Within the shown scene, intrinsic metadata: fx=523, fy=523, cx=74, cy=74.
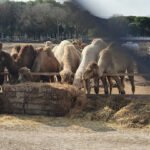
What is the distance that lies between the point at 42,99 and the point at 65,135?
2585 mm

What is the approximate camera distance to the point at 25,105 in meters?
12.8

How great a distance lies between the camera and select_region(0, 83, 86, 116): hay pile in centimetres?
1259

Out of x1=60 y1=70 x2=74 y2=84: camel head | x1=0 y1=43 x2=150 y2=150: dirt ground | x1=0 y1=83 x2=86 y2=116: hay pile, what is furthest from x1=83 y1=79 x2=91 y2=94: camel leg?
x1=0 y1=43 x2=150 y2=150: dirt ground

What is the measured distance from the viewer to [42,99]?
12641mm

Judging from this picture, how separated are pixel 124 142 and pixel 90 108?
11.3 ft

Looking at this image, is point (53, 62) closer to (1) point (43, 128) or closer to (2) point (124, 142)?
(1) point (43, 128)

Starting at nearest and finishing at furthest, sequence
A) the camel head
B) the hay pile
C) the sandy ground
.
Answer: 1. the sandy ground
2. the hay pile
3. the camel head

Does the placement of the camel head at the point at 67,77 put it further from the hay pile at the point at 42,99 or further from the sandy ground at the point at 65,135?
the sandy ground at the point at 65,135

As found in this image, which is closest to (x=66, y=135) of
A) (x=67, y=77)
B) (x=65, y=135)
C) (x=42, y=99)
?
(x=65, y=135)

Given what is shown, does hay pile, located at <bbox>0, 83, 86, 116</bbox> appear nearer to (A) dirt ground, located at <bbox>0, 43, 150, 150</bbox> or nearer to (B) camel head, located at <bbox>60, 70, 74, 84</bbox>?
(A) dirt ground, located at <bbox>0, 43, 150, 150</bbox>

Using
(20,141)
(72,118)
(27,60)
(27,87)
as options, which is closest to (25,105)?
(27,87)

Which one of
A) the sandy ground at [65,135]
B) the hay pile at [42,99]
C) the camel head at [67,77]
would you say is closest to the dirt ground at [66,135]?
the sandy ground at [65,135]

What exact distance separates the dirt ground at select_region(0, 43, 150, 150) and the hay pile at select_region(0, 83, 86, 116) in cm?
37

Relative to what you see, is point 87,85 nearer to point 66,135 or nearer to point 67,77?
point 67,77
